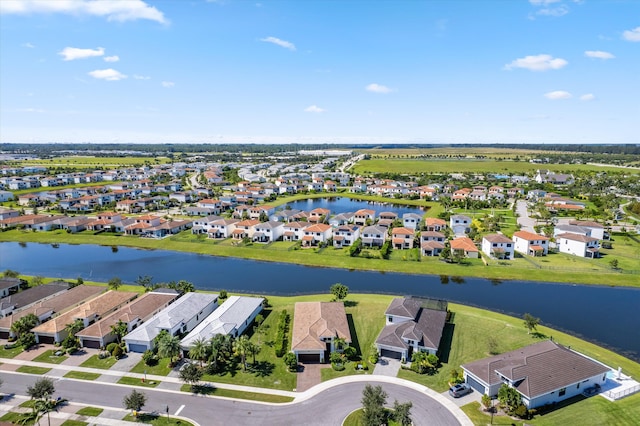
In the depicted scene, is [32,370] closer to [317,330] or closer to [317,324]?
[317,330]

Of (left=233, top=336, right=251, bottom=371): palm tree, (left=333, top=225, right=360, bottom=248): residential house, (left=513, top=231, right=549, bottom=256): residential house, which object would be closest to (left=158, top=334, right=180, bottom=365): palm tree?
(left=233, top=336, right=251, bottom=371): palm tree

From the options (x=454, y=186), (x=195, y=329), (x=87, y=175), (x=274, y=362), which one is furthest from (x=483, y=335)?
(x=87, y=175)

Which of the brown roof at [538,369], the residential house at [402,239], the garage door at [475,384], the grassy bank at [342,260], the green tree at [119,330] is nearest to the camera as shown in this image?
the brown roof at [538,369]

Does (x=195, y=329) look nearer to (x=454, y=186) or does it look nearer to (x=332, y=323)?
(x=332, y=323)

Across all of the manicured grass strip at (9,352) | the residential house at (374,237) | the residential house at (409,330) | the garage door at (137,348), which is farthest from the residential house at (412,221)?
the manicured grass strip at (9,352)

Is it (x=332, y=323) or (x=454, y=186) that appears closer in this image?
(x=332, y=323)

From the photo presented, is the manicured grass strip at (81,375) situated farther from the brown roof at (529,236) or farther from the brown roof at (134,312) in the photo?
the brown roof at (529,236)
